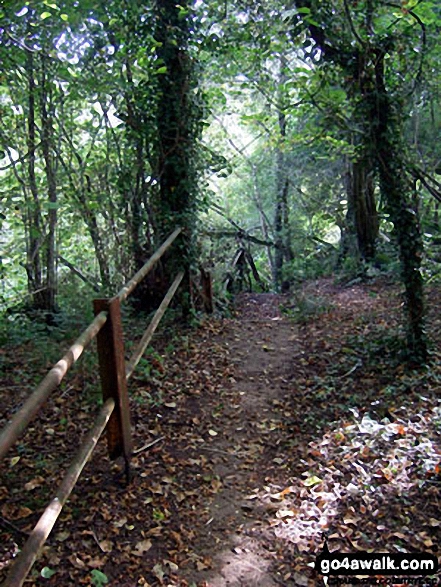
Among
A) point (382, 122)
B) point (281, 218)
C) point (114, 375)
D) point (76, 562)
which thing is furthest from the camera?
point (281, 218)

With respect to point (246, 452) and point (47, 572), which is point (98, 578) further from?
point (246, 452)

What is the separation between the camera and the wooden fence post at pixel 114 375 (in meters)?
2.97

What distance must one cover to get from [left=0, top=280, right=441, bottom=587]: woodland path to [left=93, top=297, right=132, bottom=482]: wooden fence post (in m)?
0.25

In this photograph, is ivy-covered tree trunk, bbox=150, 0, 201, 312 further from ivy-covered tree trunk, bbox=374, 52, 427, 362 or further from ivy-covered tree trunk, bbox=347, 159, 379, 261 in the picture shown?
ivy-covered tree trunk, bbox=347, 159, 379, 261

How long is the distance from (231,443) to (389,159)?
296 cm

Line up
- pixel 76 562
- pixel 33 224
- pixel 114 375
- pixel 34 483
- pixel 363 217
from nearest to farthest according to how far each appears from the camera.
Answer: pixel 76 562, pixel 114 375, pixel 34 483, pixel 33 224, pixel 363 217

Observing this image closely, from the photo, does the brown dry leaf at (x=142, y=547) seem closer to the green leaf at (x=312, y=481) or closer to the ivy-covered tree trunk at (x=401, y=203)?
the green leaf at (x=312, y=481)

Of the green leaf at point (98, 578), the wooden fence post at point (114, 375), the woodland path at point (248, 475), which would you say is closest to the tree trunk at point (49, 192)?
the woodland path at point (248, 475)

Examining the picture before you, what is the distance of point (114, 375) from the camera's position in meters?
3.03

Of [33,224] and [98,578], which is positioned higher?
[33,224]

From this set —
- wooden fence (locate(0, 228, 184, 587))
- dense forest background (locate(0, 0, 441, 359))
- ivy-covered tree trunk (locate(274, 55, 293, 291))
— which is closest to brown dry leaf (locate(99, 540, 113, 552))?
wooden fence (locate(0, 228, 184, 587))

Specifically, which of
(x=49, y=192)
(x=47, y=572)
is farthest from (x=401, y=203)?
(x=49, y=192)

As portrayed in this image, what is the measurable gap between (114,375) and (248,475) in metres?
1.28

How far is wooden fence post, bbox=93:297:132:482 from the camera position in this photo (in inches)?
117
